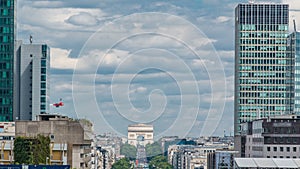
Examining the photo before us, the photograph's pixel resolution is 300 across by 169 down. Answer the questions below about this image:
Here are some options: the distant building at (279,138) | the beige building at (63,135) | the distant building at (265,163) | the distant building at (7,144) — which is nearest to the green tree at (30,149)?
the distant building at (7,144)

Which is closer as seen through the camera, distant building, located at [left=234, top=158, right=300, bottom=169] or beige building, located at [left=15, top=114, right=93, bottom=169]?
distant building, located at [left=234, top=158, right=300, bottom=169]

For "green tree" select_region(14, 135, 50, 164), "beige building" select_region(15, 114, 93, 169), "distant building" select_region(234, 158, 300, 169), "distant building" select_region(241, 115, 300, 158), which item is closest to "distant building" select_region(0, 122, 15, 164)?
"beige building" select_region(15, 114, 93, 169)

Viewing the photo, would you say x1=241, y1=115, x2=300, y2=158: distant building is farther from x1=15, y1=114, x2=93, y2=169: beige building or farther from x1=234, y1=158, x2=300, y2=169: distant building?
x1=15, y1=114, x2=93, y2=169: beige building

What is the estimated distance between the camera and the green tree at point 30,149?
4724 inches

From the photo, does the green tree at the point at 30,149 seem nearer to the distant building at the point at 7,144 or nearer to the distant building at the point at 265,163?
the distant building at the point at 7,144

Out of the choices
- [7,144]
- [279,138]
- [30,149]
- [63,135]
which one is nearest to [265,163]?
[63,135]

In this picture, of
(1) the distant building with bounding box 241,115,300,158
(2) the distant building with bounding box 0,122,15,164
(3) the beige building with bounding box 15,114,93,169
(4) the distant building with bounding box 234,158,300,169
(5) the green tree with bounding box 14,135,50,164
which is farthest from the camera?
(1) the distant building with bounding box 241,115,300,158

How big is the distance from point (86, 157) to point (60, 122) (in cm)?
1091

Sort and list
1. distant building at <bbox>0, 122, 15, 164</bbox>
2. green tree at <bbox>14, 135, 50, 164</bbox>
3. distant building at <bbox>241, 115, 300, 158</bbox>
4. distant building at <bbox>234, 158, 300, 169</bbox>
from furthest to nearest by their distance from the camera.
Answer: distant building at <bbox>241, 115, 300, 158</bbox>, distant building at <bbox>0, 122, 15, 164</bbox>, green tree at <bbox>14, 135, 50, 164</bbox>, distant building at <bbox>234, 158, 300, 169</bbox>

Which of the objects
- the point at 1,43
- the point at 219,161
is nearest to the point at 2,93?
the point at 1,43

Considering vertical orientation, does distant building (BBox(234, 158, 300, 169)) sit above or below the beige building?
below

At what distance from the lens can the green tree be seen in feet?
394

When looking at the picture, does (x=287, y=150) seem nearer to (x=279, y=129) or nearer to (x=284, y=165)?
(x=279, y=129)

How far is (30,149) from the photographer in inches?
4747
